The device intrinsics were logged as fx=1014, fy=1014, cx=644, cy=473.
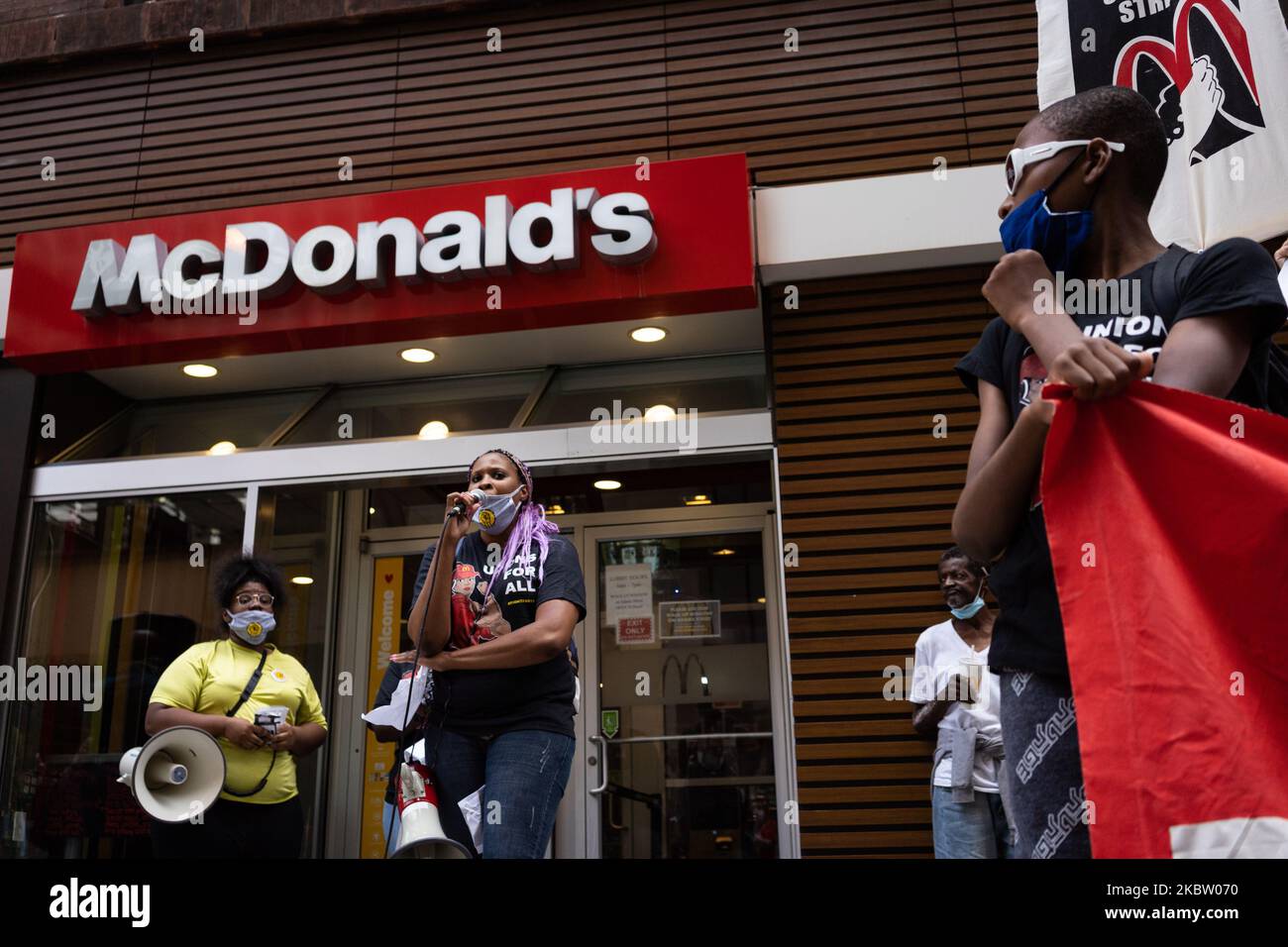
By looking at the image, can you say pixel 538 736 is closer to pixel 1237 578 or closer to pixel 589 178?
pixel 1237 578

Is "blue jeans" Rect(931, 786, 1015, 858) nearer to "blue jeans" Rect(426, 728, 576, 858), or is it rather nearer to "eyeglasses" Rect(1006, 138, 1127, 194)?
"blue jeans" Rect(426, 728, 576, 858)

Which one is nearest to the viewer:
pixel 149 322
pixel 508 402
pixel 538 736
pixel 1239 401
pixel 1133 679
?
pixel 1133 679

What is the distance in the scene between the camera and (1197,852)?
1.34 meters

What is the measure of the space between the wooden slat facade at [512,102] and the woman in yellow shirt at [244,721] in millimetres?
3269

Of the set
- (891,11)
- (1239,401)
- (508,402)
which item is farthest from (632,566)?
(1239,401)

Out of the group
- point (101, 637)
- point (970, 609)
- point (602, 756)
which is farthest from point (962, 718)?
point (101, 637)

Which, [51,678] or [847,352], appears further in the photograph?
[51,678]

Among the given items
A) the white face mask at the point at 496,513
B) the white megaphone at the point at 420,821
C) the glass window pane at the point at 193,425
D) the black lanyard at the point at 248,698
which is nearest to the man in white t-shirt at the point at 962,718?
the white face mask at the point at 496,513

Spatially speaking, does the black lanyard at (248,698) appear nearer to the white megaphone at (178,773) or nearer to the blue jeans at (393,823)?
the white megaphone at (178,773)

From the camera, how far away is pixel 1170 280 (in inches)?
66.9

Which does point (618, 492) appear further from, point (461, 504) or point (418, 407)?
point (461, 504)

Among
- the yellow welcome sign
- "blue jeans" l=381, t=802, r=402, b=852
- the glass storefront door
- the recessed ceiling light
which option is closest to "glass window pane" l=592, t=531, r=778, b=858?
the glass storefront door

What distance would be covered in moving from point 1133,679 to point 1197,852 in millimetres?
233

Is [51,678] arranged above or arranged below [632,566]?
below
